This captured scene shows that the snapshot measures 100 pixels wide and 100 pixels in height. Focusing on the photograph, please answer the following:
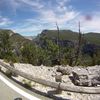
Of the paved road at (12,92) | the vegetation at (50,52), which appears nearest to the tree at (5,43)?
the vegetation at (50,52)

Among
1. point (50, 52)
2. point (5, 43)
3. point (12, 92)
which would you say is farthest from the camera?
point (50, 52)

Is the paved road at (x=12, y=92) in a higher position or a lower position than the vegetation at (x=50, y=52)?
higher

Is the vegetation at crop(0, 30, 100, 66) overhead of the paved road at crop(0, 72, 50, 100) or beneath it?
beneath

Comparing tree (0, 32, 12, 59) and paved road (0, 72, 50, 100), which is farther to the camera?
tree (0, 32, 12, 59)

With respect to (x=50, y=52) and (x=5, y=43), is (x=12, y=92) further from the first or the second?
(x=50, y=52)

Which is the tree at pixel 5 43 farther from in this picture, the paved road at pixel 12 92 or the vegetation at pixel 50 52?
the paved road at pixel 12 92

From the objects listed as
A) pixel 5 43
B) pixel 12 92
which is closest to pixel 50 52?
pixel 5 43

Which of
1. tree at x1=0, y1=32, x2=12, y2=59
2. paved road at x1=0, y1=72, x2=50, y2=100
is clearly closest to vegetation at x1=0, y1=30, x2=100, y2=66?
tree at x1=0, y1=32, x2=12, y2=59

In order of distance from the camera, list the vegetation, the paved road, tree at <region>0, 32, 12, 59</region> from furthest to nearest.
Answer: the vegetation < tree at <region>0, 32, 12, 59</region> < the paved road

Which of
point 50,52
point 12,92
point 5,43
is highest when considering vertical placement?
point 12,92

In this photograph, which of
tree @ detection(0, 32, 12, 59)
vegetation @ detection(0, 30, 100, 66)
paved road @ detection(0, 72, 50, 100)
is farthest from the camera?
vegetation @ detection(0, 30, 100, 66)

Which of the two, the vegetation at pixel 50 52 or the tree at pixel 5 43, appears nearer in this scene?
the tree at pixel 5 43

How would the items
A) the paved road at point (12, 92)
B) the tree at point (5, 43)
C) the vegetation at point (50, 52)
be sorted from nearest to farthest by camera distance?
the paved road at point (12, 92) → the tree at point (5, 43) → the vegetation at point (50, 52)

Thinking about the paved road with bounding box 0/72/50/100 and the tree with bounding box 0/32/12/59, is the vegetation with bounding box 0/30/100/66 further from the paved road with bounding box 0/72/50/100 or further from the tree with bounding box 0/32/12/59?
the paved road with bounding box 0/72/50/100
